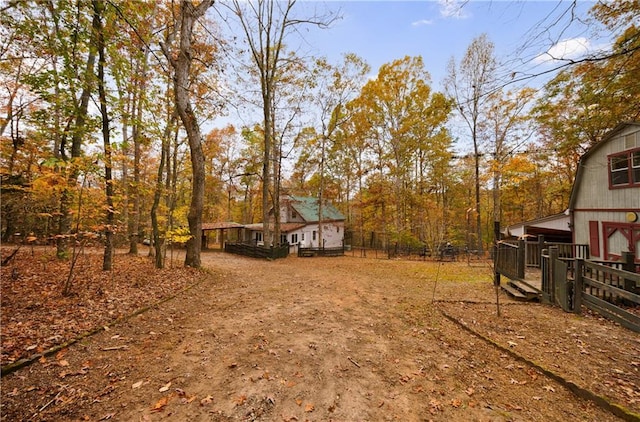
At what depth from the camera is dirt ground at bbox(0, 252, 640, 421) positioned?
2756 millimetres

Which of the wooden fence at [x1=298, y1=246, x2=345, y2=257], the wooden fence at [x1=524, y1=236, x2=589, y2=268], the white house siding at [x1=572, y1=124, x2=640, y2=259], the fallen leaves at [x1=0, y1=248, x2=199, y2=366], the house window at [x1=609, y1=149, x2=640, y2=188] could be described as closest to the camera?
the fallen leaves at [x1=0, y1=248, x2=199, y2=366]

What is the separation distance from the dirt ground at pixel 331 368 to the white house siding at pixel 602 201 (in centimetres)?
612

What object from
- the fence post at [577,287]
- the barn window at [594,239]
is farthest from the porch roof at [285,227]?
the fence post at [577,287]

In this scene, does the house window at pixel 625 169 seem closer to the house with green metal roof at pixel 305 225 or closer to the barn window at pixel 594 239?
the barn window at pixel 594 239

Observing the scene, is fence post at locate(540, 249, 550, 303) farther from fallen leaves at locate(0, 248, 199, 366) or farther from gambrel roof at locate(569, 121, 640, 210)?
fallen leaves at locate(0, 248, 199, 366)

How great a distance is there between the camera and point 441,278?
10.6m

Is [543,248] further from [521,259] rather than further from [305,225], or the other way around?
[305,225]

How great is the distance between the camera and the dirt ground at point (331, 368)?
108 inches

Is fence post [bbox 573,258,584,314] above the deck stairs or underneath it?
above

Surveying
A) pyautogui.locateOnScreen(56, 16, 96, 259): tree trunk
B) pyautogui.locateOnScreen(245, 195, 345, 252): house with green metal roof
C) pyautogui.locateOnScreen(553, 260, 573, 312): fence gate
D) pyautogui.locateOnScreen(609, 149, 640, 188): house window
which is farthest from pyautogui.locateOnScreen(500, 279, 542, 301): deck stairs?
pyautogui.locateOnScreen(245, 195, 345, 252): house with green metal roof

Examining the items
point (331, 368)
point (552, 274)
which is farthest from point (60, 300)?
point (552, 274)

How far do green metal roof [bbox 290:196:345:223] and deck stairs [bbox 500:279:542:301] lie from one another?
19.0 metres

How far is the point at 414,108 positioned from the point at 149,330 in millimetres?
20535

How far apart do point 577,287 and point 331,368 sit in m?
5.90
